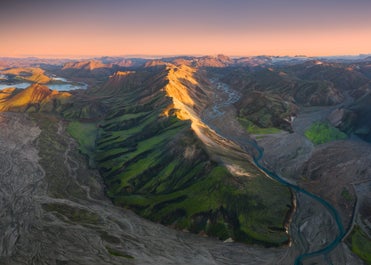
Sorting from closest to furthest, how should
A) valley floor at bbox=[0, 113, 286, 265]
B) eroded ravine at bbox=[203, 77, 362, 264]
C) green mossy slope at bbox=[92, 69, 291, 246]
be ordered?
valley floor at bbox=[0, 113, 286, 265] → eroded ravine at bbox=[203, 77, 362, 264] → green mossy slope at bbox=[92, 69, 291, 246]

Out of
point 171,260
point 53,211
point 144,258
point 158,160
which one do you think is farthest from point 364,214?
point 53,211

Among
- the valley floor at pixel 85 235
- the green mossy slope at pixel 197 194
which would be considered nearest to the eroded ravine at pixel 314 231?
the green mossy slope at pixel 197 194

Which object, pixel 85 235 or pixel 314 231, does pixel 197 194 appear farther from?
pixel 314 231

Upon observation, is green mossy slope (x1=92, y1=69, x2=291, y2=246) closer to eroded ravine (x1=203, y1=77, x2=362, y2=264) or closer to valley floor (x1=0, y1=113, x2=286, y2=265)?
valley floor (x1=0, y1=113, x2=286, y2=265)

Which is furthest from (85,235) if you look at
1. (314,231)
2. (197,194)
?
(314,231)

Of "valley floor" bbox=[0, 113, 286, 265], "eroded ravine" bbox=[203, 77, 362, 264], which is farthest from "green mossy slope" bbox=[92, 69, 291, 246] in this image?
"eroded ravine" bbox=[203, 77, 362, 264]

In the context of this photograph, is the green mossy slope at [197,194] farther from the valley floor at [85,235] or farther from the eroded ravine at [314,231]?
the eroded ravine at [314,231]

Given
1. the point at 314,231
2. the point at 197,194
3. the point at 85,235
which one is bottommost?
the point at 314,231

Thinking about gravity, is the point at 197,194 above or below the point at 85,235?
above

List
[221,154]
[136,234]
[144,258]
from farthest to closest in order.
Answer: [221,154] → [136,234] → [144,258]

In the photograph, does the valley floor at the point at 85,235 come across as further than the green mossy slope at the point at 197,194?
No

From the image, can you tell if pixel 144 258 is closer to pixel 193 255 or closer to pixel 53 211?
pixel 193 255
